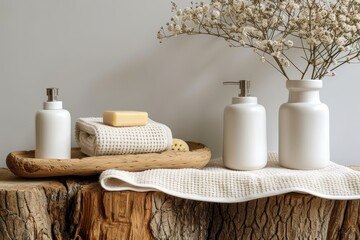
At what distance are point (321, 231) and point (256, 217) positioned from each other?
0.13m

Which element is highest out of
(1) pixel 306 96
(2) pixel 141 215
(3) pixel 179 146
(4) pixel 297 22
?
(4) pixel 297 22

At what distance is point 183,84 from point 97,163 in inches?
15.5

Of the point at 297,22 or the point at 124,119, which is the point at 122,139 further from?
the point at 297,22

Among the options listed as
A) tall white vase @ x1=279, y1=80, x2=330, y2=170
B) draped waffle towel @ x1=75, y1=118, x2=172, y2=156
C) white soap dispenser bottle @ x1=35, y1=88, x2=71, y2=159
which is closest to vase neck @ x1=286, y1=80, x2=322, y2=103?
tall white vase @ x1=279, y1=80, x2=330, y2=170

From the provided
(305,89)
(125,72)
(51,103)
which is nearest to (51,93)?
(51,103)

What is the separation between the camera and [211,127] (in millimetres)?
1184

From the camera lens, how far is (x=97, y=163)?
860mm

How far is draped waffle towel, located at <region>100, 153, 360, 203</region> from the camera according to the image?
814 millimetres

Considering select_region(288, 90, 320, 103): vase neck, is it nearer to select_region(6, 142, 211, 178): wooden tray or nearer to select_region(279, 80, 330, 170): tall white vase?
select_region(279, 80, 330, 170): tall white vase

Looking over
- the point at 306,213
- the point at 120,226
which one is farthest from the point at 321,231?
the point at 120,226

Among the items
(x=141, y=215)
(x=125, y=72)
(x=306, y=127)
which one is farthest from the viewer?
(x=125, y=72)

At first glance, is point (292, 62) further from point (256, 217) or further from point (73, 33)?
point (73, 33)

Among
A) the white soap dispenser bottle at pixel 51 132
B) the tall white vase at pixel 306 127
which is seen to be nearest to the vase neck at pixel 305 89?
the tall white vase at pixel 306 127

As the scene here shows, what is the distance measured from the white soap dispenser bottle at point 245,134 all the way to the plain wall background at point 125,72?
0.22 meters
